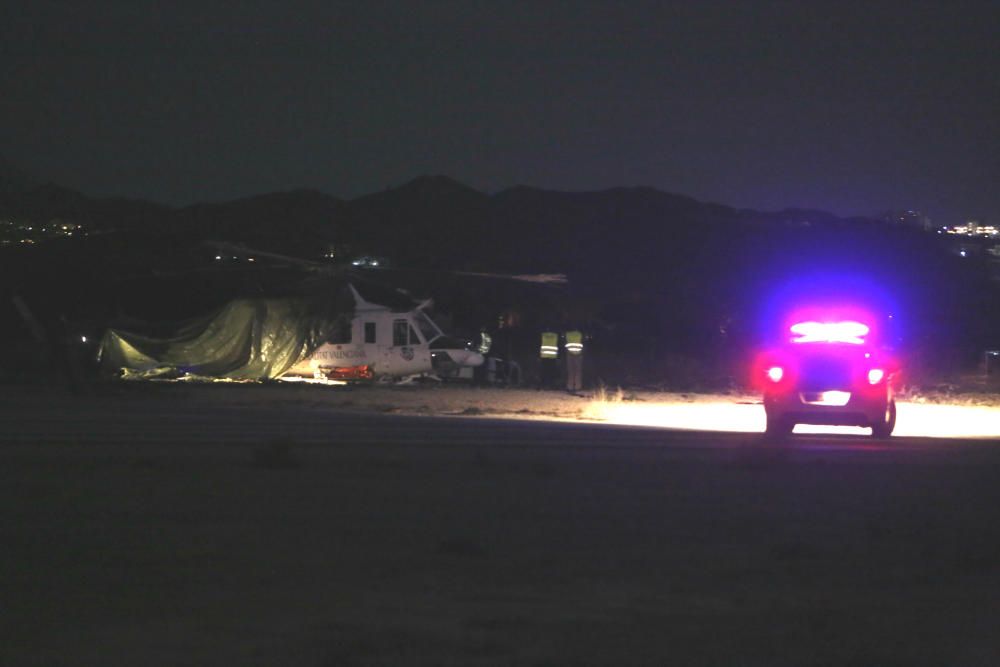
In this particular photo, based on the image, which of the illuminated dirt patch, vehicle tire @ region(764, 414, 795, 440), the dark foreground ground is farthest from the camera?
the illuminated dirt patch

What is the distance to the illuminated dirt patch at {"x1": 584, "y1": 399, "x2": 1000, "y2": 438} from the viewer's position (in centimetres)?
2179

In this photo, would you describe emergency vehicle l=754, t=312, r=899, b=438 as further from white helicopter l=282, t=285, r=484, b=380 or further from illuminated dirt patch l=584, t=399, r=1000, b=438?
white helicopter l=282, t=285, r=484, b=380

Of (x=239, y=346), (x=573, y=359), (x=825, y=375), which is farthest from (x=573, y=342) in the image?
(x=825, y=375)

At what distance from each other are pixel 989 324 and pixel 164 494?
220 ft

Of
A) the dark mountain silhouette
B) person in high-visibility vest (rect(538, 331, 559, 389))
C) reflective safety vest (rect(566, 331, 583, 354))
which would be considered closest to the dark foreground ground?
reflective safety vest (rect(566, 331, 583, 354))

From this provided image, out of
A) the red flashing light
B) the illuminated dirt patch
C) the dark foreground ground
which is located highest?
the red flashing light

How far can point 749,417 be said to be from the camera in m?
25.3

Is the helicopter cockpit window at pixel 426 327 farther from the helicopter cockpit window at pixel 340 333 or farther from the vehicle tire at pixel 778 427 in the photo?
the vehicle tire at pixel 778 427

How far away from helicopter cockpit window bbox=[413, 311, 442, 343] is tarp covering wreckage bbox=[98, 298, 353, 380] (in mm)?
1902

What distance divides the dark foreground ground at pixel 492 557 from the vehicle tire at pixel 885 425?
235 centimetres

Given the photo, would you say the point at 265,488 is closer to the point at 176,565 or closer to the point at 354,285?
the point at 176,565

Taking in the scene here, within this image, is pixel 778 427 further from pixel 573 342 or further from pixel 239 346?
pixel 239 346

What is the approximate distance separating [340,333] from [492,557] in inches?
992

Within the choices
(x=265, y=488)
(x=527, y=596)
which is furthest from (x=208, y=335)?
(x=527, y=596)
